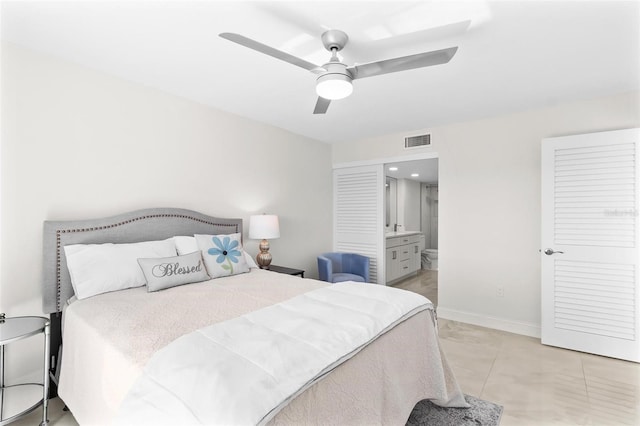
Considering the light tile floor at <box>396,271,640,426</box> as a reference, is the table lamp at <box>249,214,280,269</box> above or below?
above

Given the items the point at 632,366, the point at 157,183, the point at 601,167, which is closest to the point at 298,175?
the point at 157,183

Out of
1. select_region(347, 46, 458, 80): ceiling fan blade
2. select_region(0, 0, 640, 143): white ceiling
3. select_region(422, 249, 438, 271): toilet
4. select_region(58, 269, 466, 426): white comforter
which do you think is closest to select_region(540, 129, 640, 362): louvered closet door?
select_region(0, 0, 640, 143): white ceiling

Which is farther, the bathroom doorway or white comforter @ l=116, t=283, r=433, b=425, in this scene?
the bathroom doorway

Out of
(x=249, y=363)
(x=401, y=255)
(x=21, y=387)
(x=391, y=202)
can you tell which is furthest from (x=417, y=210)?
(x=21, y=387)

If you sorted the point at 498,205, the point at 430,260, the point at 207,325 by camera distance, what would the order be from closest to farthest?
the point at 207,325, the point at 498,205, the point at 430,260

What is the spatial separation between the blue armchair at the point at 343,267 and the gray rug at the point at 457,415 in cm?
201

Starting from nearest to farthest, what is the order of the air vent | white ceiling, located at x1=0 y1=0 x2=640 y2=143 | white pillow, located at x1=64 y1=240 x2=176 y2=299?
white ceiling, located at x1=0 y1=0 x2=640 y2=143 → white pillow, located at x1=64 y1=240 x2=176 y2=299 → the air vent

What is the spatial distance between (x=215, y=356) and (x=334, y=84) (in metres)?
1.57

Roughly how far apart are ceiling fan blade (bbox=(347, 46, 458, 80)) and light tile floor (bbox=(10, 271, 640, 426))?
2217 mm

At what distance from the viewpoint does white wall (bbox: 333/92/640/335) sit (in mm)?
3223

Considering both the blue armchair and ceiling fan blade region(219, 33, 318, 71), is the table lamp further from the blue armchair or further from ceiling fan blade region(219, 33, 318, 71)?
ceiling fan blade region(219, 33, 318, 71)

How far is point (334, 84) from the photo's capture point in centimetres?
189

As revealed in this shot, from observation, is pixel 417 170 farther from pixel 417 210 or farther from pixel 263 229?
pixel 263 229

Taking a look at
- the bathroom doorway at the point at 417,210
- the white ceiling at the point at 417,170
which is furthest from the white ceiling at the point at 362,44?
the bathroom doorway at the point at 417,210
